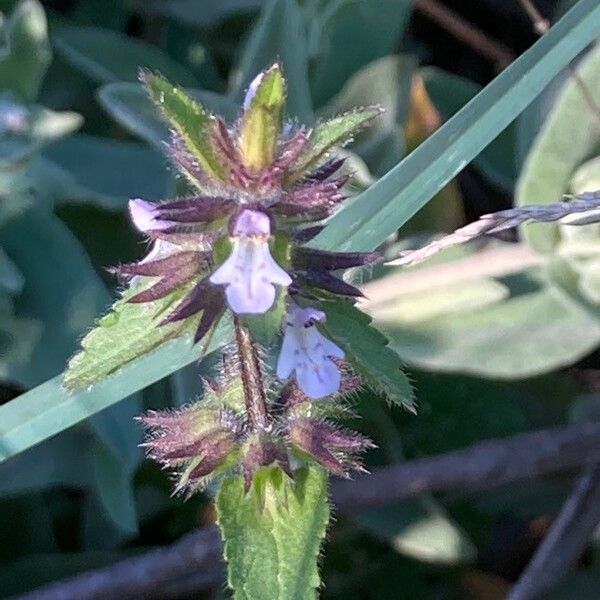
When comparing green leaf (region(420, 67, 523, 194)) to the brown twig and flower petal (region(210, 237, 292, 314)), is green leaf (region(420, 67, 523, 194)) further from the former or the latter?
flower petal (region(210, 237, 292, 314))

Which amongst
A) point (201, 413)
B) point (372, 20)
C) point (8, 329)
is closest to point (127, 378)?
point (201, 413)

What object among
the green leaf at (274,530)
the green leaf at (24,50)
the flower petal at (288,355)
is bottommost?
the green leaf at (274,530)

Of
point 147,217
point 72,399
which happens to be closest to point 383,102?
point 72,399

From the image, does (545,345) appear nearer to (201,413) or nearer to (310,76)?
(310,76)

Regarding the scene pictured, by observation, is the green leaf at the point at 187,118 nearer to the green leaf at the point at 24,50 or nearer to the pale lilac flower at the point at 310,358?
the pale lilac flower at the point at 310,358

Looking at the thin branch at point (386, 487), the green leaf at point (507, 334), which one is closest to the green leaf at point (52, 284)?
the thin branch at point (386, 487)
